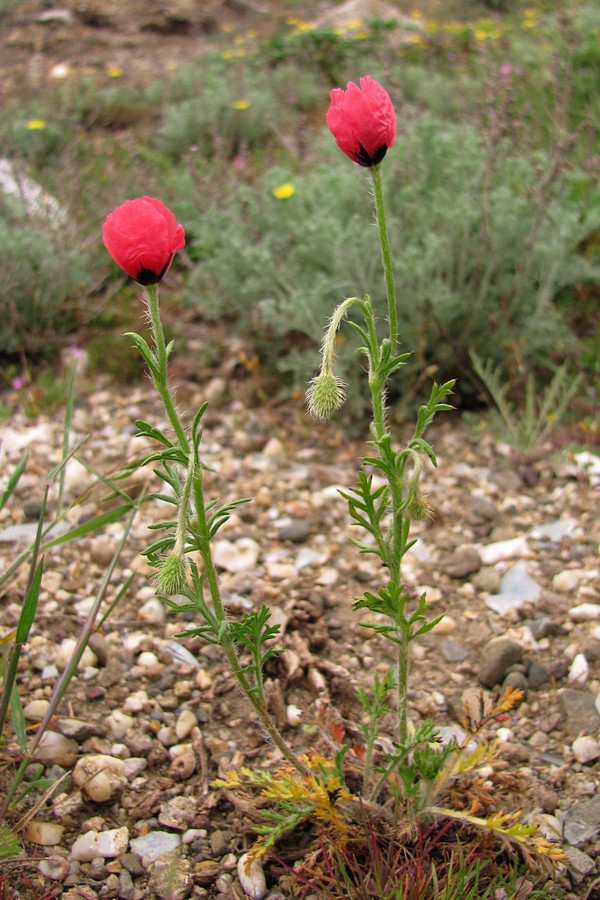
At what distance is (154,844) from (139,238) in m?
1.28

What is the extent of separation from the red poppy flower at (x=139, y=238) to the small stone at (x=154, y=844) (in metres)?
1.22

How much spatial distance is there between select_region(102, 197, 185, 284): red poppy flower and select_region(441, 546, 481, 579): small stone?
62.6 inches

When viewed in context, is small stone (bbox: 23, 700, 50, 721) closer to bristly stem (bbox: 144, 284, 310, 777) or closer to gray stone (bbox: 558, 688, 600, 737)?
bristly stem (bbox: 144, 284, 310, 777)

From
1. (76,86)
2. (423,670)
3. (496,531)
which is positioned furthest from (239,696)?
(76,86)

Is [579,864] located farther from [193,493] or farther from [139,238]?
[139,238]

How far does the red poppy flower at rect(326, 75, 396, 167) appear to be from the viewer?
137cm

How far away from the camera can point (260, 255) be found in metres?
3.37

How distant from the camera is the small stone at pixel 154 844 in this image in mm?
1820

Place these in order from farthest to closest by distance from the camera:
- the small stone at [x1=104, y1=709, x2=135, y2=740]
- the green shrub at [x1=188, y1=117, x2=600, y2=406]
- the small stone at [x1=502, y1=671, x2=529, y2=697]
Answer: the green shrub at [x1=188, y1=117, x2=600, y2=406] < the small stone at [x1=502, y1=671, x2=529, y2=697] < the small stone at [x1=104, y1=709, x2=135, y2=740]

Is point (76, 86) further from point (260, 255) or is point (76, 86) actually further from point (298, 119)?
point (260, 255)

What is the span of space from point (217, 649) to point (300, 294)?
4.84 feet

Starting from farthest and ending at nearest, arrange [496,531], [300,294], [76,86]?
1. [76,86]
2. [300,294]
3. [496,531]

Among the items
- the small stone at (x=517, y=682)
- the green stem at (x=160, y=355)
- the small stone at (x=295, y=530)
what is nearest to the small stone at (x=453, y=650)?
the small stone at (x=517, y=682)

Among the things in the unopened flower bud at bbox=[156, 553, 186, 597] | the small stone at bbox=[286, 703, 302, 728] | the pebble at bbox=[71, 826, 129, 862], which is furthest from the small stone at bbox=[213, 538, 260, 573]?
the unopened flower bud at bbox=[156, 553, 186, 597]
